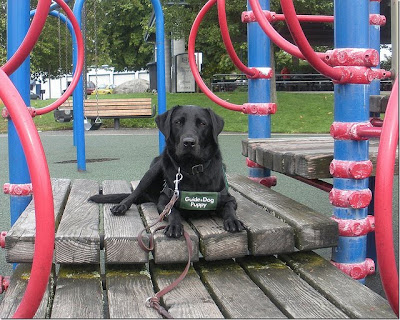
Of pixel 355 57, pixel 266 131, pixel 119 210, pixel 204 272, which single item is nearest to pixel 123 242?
pixel 204 272

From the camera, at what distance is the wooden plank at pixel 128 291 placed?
1977mm

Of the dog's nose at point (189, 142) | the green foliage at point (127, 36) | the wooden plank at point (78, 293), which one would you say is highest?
the green foliage at point (127, 36)

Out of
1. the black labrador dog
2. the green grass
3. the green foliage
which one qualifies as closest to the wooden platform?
the black labrador dog

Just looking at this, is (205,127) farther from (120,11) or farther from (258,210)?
(120,11)

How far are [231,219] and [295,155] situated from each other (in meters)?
0.61

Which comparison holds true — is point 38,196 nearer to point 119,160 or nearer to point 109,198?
point 109,198

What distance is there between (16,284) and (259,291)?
A: 98 cm

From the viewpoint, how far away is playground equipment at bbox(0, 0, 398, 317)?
1.58 m

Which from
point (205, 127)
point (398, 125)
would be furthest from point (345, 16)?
point (398, 125)

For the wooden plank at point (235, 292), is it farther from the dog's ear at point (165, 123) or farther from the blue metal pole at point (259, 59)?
the blue metal pole at point (259, 59)

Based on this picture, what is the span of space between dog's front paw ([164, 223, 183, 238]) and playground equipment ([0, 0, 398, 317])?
759 millimetres

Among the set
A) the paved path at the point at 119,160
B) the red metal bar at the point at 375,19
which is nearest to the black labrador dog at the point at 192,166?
the paved path at the point at 119,160

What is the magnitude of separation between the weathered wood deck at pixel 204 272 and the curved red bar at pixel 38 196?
0.37 meters

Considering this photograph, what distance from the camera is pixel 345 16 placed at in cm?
262
